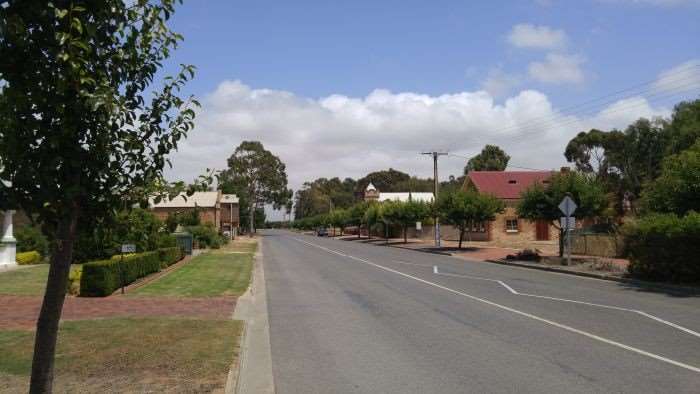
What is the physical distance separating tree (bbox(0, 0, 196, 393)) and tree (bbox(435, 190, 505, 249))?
3780 cm

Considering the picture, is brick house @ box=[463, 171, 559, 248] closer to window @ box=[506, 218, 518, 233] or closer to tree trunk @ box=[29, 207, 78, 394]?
window @ box=[506, 218, 518, 233]

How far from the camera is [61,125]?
411cm

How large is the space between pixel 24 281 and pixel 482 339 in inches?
614

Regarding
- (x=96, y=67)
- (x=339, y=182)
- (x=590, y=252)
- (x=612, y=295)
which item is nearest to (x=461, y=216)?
(x=590, y=252)

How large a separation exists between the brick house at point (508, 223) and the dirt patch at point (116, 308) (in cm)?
3944

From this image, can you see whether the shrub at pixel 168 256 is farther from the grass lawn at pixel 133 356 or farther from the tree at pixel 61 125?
the tree at pixel 61 125

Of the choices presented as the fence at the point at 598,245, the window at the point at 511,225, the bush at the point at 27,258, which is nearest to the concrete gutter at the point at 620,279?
the fence at the point at 598,245

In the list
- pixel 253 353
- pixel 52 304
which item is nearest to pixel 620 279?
pixel 253 353

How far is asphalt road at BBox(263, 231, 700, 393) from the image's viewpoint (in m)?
7.30

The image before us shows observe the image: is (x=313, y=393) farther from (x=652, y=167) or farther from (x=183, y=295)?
(x=652, y=167)

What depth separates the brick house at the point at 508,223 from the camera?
179 feet

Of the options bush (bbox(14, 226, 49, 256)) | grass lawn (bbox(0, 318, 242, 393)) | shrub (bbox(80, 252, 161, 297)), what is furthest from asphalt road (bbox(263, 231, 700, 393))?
bush (bbox(14, 226, 49, 256))

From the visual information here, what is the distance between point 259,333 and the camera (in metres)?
10.7

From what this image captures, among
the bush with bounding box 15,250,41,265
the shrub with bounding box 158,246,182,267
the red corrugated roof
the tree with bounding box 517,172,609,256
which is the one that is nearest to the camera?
the shrub with bounding box 158,246,182,267
